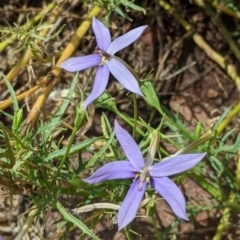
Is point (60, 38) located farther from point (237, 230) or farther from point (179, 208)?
point (179, 208)

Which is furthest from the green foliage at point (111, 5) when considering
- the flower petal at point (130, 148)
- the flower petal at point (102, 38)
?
the flower petal at point (130, 148)

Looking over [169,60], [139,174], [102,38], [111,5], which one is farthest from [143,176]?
[169,60]

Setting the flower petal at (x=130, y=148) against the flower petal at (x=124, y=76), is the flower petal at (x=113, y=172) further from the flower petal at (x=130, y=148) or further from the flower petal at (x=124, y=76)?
the flower petal at (x=124, y=76)

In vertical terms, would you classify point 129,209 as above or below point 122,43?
below

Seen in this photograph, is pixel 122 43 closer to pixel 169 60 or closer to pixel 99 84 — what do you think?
pixel 99 84

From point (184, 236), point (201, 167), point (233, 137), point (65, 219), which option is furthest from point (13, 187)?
point (233, 137)

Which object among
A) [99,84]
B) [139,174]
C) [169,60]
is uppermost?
[99,84]
